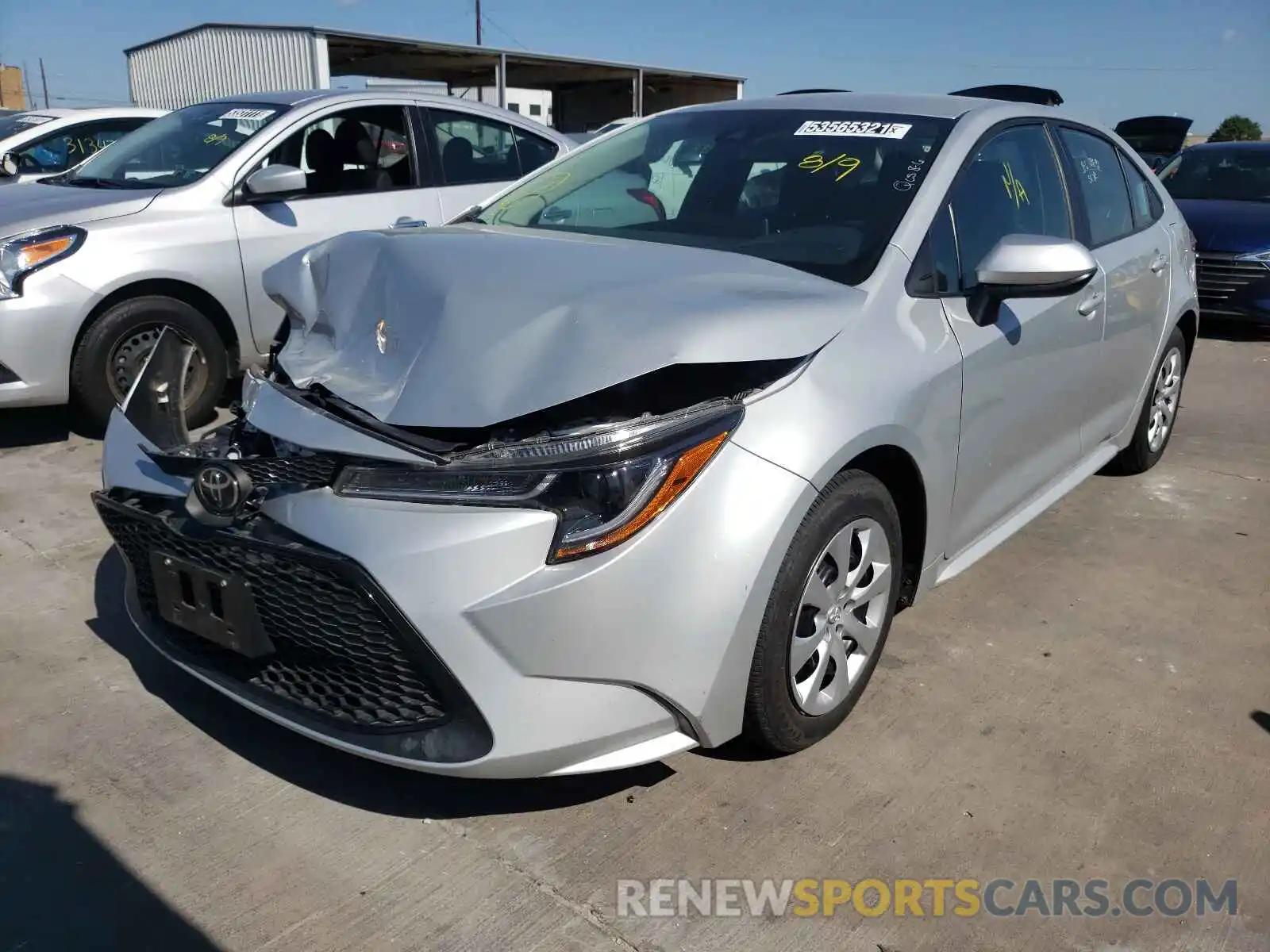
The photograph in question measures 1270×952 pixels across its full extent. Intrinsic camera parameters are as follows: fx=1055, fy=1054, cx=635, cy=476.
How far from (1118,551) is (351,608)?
3.10m

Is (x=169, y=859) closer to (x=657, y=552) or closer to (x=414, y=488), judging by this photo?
(x=414, y=488)

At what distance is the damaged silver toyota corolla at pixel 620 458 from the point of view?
80.0 inches

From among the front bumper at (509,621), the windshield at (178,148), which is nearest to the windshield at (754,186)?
the front bumper at (509,621)

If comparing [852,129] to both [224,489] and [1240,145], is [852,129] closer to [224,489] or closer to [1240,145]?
[224,489]

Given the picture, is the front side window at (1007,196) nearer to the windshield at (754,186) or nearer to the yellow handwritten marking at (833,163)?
the windshield at (754,186)

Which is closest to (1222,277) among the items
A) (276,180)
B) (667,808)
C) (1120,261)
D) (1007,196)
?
(1120,261)

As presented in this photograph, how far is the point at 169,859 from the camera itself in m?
2.26

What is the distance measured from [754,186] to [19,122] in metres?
9.49

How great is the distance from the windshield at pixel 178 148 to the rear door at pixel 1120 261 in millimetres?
3798

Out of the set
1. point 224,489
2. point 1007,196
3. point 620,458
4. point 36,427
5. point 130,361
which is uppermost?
point 1007,196

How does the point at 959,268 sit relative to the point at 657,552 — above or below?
above

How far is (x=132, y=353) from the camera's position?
484 centimetres

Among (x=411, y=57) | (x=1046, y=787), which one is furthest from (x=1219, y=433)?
(x=411, y=57)

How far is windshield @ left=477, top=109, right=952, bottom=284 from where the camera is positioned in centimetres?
287
